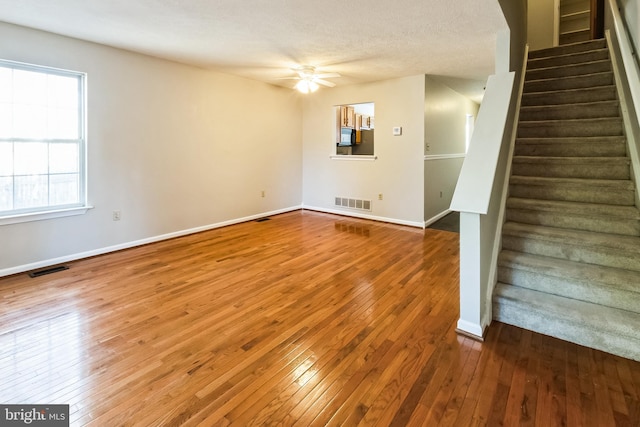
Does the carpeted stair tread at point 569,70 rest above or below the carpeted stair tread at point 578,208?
above

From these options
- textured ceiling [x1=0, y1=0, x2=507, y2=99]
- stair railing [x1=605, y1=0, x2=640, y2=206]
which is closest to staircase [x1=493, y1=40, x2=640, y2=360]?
stair railing [x1=605, y1=0, x2=640, y2=206]

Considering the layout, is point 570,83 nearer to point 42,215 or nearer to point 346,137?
point 346,137

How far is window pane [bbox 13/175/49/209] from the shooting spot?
3.42m

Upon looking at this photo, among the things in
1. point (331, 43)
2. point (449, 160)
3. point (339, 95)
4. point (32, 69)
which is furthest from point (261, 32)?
point (449, 160)

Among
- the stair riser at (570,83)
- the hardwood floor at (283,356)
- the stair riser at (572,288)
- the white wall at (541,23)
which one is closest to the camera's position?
the hardwood floor at (283,356)

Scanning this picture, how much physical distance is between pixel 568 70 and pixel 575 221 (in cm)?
259

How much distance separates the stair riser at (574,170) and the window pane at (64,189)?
16.0ft

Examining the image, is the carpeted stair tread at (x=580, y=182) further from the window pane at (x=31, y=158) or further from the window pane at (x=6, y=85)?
the window pane at (x=6, y=85)

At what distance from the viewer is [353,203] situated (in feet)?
20.6

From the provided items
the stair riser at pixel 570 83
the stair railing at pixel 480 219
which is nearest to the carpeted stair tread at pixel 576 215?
the stair railing at pixel 480 219

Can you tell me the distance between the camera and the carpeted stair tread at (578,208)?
104 inches

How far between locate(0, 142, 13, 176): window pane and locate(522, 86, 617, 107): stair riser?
5.71 metres

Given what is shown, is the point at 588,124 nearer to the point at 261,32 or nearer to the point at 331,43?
the point at 331,43

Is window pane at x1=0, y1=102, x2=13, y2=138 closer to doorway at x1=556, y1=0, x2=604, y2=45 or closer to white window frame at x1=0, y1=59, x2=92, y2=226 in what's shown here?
white window frame at x1=0, y1=59, x2=92, y2=226
